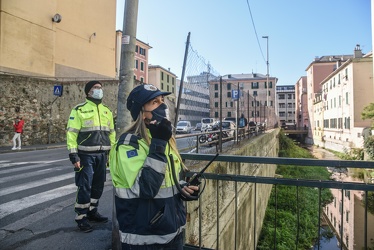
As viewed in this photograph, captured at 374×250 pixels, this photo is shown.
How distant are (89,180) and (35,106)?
54.7 feet

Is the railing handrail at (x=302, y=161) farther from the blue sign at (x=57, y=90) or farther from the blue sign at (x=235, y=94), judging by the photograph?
the blue sign at (x=57, y=90)

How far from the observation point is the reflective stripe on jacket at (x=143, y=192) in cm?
161

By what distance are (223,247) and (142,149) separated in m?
4.18

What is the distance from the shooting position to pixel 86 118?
12.1 feet

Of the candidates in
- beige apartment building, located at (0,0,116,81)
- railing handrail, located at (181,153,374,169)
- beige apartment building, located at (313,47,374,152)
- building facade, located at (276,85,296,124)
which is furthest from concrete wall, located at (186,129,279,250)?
building facade, located at (276,85,296,124)

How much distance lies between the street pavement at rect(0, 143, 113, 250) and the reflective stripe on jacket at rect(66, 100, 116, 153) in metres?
1.15

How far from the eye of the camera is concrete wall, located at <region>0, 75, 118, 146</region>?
52.6ft

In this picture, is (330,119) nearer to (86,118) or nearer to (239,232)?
(239,232)

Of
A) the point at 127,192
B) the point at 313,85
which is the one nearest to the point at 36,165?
the point at 127,192

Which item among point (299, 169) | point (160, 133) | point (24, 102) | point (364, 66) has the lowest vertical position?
point (299, 169)

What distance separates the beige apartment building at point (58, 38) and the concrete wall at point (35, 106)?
3038 millimetres

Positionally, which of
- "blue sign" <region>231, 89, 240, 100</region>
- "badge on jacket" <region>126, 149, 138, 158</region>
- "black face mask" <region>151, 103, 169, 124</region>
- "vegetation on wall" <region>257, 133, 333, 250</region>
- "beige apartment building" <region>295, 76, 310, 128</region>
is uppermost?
"beige apartment building" <region>295, 76, 310, 128</region>

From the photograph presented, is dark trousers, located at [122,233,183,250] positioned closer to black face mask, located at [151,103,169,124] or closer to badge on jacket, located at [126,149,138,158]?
badge on jacket, located at [126,149,138,158]

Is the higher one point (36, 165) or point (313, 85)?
point (313, 85)
